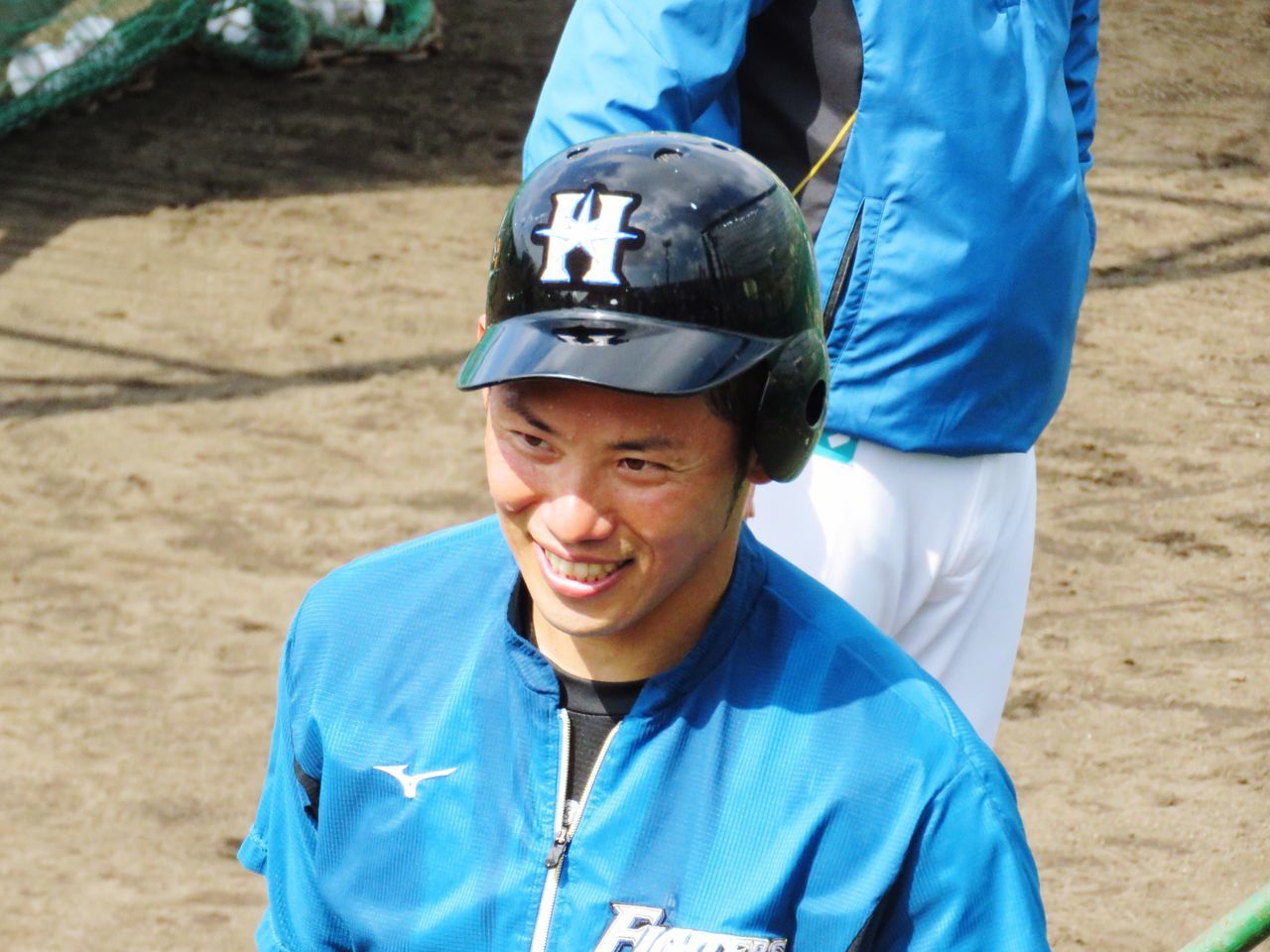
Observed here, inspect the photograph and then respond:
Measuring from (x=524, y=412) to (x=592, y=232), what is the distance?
0.16m

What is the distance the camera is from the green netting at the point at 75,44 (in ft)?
A: 23.9

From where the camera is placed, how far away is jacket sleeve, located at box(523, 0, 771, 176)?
2121 mm

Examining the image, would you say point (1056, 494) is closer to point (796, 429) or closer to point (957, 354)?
point (957, 354)

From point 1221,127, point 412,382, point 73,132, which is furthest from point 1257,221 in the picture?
point 73,132

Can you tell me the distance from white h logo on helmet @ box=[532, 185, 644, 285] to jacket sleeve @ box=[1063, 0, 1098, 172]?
3.99ft

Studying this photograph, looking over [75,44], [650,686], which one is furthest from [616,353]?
[75,44]

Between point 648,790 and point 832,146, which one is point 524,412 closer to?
point 648,790

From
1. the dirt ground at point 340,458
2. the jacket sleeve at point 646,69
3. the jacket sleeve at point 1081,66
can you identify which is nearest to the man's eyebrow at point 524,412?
the jacket sleeve at point 646,69

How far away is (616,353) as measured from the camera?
148 centimetres

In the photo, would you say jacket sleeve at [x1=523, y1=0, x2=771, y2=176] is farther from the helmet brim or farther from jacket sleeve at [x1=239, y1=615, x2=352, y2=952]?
jacket sleeve at [x1=239, y1=615, x2=352, y2=952]

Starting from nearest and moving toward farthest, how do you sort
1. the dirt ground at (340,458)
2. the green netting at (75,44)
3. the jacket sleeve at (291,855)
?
the jacket sleeve at (291,855) → the dirt ground at (340,458) → the green netting at (75,44)

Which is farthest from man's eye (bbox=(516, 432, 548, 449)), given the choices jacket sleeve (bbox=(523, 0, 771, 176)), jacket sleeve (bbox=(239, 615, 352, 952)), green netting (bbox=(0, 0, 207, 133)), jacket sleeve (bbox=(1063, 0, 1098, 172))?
green netting (bbox=(0, 0, 207, 133))

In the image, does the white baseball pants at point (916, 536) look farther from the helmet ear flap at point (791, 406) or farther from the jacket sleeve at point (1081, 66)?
the helmet ear flap at point (791, 406)

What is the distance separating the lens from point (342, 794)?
169 centimetres
